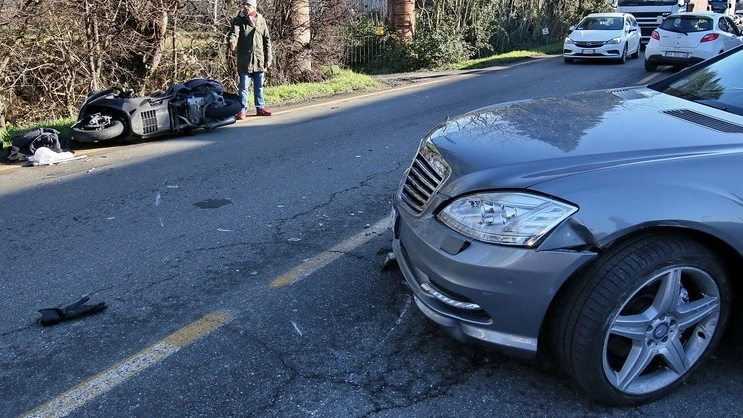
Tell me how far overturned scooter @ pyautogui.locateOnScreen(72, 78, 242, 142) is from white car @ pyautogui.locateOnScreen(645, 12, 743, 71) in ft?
39.3

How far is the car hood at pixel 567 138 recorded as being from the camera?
2.96 m

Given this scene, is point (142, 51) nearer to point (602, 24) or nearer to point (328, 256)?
point (328, 256)

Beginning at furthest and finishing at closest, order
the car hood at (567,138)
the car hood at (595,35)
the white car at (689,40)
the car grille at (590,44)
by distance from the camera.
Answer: the car hood at (595,35), the car grille at (590,44), the white car at (689,40), the car hood at (567,138)

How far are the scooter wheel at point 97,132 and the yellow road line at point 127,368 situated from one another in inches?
200

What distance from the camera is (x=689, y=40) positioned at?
16328 mm

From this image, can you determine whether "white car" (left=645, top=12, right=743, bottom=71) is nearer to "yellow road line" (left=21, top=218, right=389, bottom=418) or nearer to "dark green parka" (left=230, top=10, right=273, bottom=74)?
"dark green parka" (left=230, top=10, right=273, bottom=74)

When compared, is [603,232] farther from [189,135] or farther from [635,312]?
[189,135]

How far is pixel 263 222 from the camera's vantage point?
17.6ft

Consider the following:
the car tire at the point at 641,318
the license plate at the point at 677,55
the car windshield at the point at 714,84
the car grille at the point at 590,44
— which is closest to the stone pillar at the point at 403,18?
the car grille at the point at 590,44

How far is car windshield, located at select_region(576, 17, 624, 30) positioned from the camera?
20031 millimetres

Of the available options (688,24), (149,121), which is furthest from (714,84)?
(688,24)

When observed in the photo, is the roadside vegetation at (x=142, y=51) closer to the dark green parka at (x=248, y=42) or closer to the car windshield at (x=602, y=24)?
the dark green parka at (x=248, y=42)

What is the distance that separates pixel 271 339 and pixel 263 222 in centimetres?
Answer: 197

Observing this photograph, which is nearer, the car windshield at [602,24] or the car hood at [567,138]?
the car hood at [567,138]
